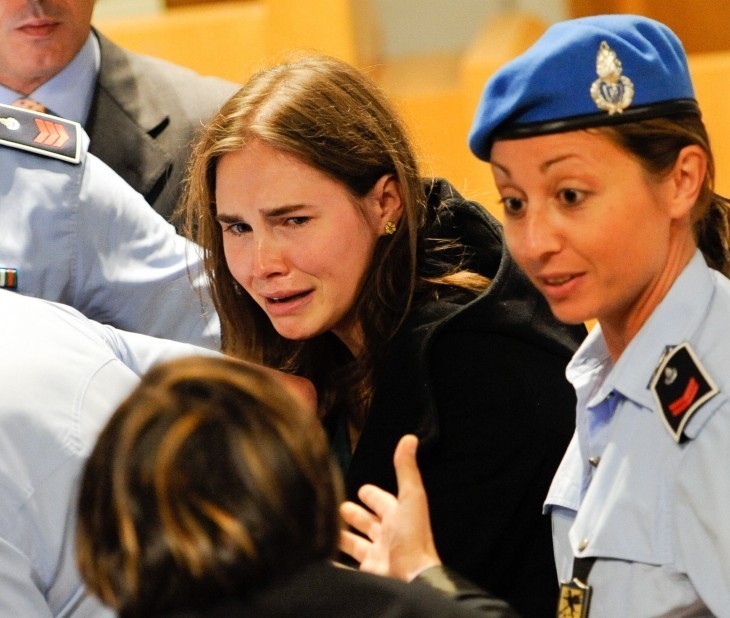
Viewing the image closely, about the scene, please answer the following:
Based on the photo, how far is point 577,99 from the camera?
130cm

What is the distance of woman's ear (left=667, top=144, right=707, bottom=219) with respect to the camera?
4.32 ft

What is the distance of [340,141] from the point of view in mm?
1802

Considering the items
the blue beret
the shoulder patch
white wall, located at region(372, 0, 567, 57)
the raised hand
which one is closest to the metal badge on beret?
the blue beret

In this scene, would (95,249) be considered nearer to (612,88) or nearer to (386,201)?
(386,201)

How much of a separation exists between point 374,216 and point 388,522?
62cm

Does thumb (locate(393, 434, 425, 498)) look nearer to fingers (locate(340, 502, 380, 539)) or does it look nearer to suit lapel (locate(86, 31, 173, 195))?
fingers (locate(340, 502, 380, 539))

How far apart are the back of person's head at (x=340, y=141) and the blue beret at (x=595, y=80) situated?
18.8 inches

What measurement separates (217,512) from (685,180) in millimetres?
661

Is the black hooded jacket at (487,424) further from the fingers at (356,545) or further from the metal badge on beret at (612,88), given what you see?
the metal badge on beret at (612,88)

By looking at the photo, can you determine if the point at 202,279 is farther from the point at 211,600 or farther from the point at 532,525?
the point at 211,600

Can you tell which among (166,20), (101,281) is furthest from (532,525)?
(166,20)

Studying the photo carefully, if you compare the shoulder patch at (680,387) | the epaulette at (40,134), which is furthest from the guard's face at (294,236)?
the shoulder patch at (680,387)

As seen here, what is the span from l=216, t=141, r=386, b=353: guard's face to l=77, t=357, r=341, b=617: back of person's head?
86 cm

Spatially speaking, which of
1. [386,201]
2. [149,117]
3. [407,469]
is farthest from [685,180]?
[149,117]
